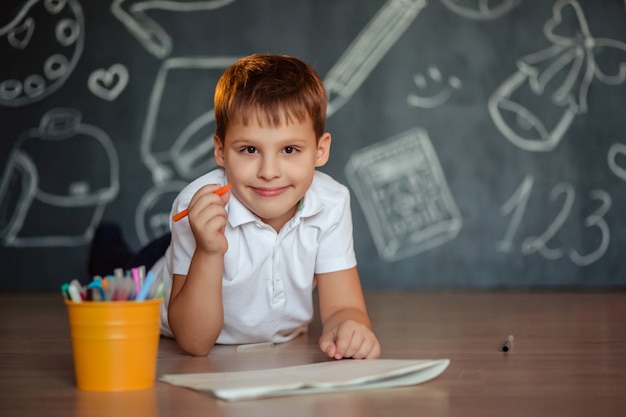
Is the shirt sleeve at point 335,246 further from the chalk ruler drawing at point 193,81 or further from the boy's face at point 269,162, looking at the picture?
the chalk ruler drawing at point 193,81

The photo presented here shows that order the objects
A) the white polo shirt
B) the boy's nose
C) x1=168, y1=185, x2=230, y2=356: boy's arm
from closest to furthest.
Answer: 1. x1=168, y1=185, x2=230, y2=356: boy's arm
2. the boy's nose
3. the white polo shirt

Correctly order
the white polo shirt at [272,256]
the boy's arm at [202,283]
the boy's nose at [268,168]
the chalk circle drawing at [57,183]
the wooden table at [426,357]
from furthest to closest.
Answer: the chalk circle drawing at [57,183]
the white polo shirt at [272,256]
the boy's nose at [268,168]
the boy's arm at [202,283]
the wooden table at [426,357]

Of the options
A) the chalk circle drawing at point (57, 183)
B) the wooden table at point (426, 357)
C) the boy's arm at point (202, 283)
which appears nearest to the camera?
the wooden table at point (426, 357)

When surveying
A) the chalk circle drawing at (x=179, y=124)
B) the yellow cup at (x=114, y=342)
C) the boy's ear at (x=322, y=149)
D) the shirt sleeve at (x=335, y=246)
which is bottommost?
the yellow cup at (x=114, y=342)

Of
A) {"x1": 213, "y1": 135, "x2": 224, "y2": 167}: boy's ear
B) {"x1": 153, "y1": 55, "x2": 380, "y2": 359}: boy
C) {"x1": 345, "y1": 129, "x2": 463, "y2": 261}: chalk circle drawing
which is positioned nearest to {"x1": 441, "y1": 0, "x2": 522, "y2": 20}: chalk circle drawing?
{"x1": 345, "y1": 129, "x2": 463, "y2": 261}: chalk circle drawing

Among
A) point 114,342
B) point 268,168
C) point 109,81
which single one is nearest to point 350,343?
point 268,168

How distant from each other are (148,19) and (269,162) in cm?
180

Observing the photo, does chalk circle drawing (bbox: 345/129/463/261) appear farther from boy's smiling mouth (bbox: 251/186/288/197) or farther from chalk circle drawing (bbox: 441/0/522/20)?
boy's smiling mouth (bbox: 251/186/288/197)

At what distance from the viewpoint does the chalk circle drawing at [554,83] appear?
309 cm

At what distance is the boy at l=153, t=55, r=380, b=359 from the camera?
140cm

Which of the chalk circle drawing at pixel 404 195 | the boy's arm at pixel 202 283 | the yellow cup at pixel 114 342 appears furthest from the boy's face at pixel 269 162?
the chalk circle drawing at pixel 404 195

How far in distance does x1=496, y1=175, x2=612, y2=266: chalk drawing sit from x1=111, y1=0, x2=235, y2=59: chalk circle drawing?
4.17 feet

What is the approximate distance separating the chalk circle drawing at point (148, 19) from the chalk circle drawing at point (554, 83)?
110 cm

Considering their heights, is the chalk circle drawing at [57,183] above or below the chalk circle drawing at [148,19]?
below
